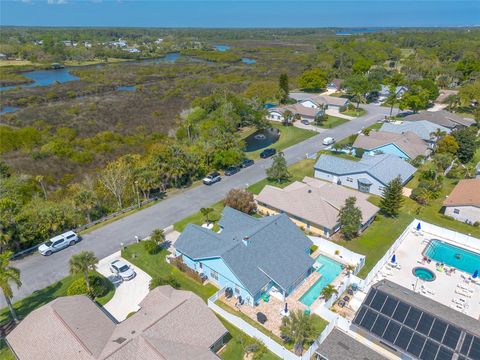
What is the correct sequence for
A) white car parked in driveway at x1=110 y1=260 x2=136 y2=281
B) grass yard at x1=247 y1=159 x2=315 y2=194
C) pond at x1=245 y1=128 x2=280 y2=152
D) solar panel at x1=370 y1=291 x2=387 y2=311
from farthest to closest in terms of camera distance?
pond at x1=245 y1=128 x2=280 y2=152
grass yard at x1=247 y1=159 x2=315 y2=194
white car parked in driveway at x1=110 y1=260 x2=136 y2=281
solar panel at x1=370 y1=291 x2=387 y2=311

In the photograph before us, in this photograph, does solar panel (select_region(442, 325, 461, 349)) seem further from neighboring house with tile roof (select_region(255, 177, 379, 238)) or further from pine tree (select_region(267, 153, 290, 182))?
pine tree (select_region(267, 153, 290, 182))

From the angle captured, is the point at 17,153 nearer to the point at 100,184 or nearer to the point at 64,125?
the point at 64,125

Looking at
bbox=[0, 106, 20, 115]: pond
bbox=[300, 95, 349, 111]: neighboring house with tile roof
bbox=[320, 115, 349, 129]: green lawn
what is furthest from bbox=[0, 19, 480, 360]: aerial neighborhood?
bbox=[0, 106, 20, 115]: pond

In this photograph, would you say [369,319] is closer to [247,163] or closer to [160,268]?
[160,268]

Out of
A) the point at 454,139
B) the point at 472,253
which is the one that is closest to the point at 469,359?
the point at 472,253

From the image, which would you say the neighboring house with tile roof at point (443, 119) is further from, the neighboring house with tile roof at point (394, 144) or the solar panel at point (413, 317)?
the solar panel at point (413, 317)

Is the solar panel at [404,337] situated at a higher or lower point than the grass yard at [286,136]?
higher

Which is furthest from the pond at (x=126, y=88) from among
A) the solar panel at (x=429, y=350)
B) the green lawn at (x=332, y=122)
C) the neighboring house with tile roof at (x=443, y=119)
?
the solar panel at (x=429, y=350)
